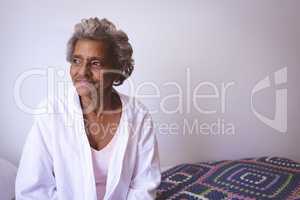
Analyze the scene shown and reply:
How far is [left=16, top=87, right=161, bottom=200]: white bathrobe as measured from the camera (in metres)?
1.06

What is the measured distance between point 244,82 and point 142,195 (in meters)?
0.99

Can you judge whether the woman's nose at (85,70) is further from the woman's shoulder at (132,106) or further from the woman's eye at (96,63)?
the woman's shoulder at (132,106)

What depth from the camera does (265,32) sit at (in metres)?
1.83

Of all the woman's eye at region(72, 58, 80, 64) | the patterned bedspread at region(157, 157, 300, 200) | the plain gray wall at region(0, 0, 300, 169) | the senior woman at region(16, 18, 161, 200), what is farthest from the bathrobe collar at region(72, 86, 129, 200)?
the plain gray wall at region(0, 0, 300, 169)

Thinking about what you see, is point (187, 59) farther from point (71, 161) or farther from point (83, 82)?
point (71, 161)

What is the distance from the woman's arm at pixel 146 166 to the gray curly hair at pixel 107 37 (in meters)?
0.23

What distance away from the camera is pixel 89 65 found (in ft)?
3.58

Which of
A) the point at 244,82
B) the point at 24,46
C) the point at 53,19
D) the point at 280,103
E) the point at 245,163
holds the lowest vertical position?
the point at 245,163

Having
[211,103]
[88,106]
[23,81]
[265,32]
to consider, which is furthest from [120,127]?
[265,32]

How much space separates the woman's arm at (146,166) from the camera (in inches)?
46.4

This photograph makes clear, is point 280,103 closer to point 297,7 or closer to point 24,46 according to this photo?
point 297,7

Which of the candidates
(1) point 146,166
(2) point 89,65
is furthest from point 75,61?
(1) point 146,166

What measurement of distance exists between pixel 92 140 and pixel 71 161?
0.11 metres

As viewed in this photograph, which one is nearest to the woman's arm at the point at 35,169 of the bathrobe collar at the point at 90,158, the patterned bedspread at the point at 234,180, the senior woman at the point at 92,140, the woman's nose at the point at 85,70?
the senior woman at the point at 92,140
